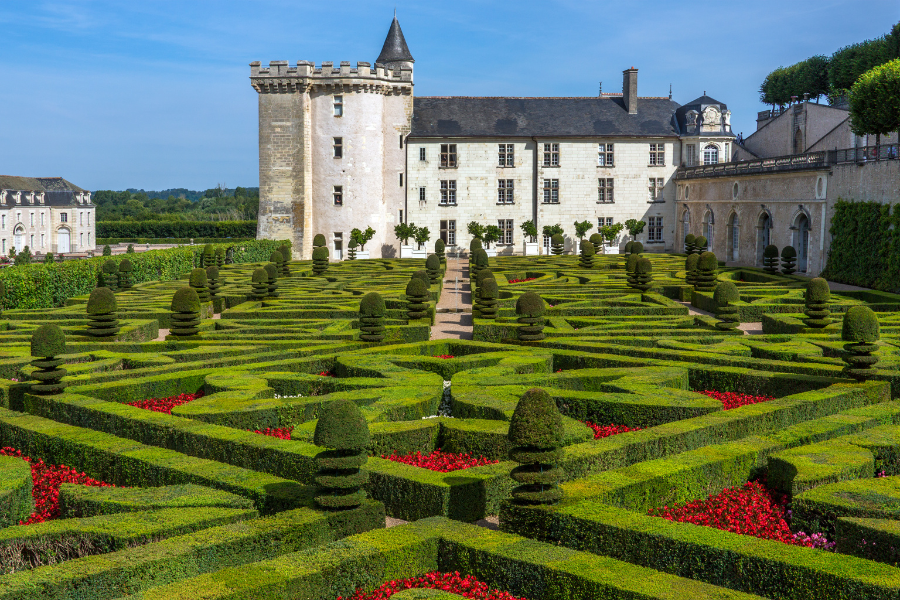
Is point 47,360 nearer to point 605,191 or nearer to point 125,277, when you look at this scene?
point 125,277

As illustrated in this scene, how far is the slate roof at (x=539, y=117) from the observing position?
5209 cm

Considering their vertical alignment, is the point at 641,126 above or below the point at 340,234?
above

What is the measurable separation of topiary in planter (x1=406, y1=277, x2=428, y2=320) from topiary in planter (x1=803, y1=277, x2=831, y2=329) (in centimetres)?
807

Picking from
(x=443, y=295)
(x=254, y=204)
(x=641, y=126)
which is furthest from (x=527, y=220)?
(x=254, y=204)

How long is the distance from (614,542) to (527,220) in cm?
4544

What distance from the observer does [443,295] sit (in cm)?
2920

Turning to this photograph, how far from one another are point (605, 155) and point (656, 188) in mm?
3766

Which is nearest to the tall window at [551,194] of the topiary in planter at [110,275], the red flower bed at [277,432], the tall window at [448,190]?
the tall window at [448,190]

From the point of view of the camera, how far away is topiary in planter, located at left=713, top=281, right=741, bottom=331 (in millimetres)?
18016

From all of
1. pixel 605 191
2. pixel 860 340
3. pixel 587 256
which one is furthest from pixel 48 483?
pixel 605 191

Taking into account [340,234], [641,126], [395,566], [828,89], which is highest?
[828,89]

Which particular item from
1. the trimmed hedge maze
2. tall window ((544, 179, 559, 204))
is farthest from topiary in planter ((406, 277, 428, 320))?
tall window ((544, 179, 559, 204))

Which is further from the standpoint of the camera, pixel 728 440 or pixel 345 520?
pixel 728 440

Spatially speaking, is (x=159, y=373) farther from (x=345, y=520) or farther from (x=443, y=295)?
(x=443, y=295)
